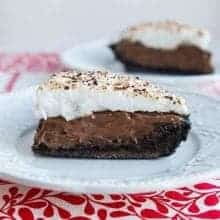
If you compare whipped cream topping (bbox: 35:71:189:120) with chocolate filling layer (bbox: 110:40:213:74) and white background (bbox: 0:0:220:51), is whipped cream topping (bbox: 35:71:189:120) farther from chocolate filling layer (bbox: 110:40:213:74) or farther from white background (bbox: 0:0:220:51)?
white background (bbox: 0:0:220:51)

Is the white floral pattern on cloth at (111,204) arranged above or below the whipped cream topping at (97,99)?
below

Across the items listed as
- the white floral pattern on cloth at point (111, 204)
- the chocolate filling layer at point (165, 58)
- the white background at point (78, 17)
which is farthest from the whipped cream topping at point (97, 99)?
the white background at point (78, 17)

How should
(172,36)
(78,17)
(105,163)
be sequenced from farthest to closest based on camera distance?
(78,17) → (172,36) → (105,163)

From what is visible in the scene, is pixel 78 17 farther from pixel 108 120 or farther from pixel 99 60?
pixel 108 120

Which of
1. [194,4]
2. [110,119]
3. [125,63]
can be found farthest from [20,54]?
[194,4]

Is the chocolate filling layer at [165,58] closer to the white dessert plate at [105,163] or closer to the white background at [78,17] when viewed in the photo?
the white dessert plate at [105,163]

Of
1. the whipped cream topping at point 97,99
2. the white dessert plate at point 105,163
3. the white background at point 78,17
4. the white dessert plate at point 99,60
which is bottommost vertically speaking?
the white dessert plate at point 105,163

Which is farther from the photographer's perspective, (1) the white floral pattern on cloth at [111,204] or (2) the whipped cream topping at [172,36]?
(2) the whipped cream topping at [172,36]

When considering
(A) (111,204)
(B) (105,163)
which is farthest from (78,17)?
(A) (111,204)
